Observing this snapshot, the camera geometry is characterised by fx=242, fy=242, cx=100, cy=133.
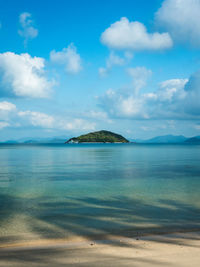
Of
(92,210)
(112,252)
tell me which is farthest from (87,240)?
(92,210)

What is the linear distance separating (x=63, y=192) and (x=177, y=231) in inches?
599

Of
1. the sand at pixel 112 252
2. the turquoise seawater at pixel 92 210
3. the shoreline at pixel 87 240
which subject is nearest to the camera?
the sand at pixel 112 252

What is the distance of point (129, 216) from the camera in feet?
54.9

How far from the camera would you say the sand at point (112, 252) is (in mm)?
9023

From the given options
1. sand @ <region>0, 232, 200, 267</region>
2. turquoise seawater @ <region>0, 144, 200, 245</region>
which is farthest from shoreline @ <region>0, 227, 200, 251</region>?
turquoise seawater @ <region>0, 144, 200, 245</region>

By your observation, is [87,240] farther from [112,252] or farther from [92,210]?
[92,210]

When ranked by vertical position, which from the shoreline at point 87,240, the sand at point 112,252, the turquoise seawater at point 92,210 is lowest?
the turquoise seawater at point 92,210

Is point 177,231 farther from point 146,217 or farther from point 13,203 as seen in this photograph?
point 13,203

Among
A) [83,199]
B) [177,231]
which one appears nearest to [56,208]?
[83,199]

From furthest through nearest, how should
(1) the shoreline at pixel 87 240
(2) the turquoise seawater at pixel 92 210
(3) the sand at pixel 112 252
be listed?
(2) the turquoise seawater at pixel 92 210
(1) the shoreline at pixel 87 240
(3) the sand at pixel 112 252

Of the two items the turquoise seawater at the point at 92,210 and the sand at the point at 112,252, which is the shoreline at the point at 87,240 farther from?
the turquoise seawater at the point at 92,210

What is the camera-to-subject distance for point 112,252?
10.2 m

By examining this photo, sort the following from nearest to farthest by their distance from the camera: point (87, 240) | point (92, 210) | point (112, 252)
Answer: point (112, 252), point (87, 240), point (92, 210)

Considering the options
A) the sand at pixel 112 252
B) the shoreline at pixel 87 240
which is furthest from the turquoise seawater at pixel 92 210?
the sand at pixel 112 252
